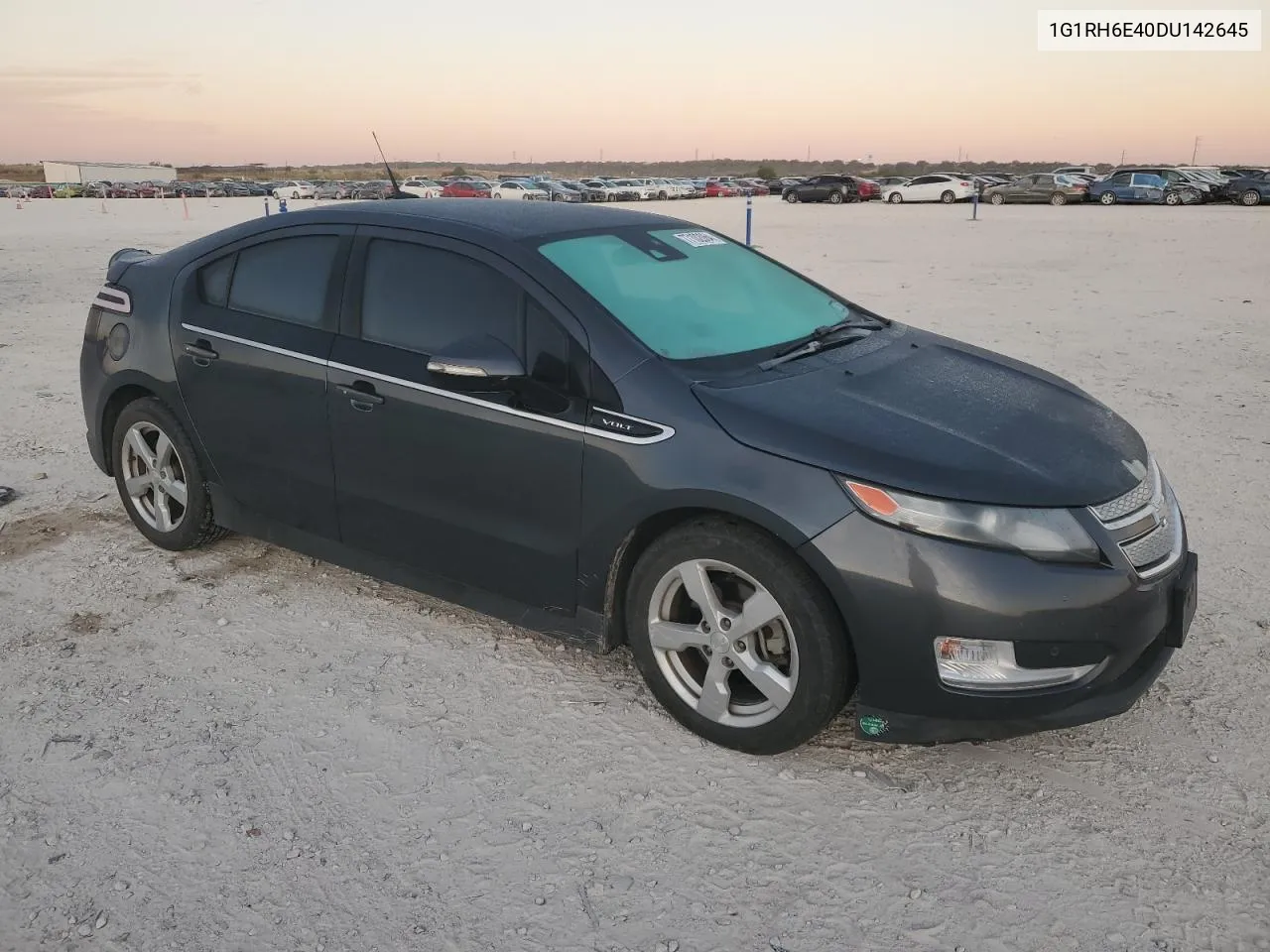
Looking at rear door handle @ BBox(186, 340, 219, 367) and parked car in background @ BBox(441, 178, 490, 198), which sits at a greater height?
parked car in background @ BBox(441, 178, 490, 198)

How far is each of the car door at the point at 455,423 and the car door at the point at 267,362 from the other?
0.39ft

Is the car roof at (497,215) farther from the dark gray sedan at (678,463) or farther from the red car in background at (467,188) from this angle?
the red car in background at (467,188)

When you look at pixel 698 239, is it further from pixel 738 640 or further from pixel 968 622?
pixel 968 622

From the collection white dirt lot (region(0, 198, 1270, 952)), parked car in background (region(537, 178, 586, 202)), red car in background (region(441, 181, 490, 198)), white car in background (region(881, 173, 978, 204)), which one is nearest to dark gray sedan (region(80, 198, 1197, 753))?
white dirt lot (region(0, 198, 1270, 952))

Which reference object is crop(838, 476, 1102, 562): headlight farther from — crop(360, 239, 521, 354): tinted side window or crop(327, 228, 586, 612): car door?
crop(360, 239, 521, 354): tinted side window

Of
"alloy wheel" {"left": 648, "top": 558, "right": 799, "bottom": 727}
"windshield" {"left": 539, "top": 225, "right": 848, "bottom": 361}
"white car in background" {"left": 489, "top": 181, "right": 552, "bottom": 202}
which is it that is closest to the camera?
"alloy wheel" {"left": 648, "top": 558, "right": 799, "bottom": 727}

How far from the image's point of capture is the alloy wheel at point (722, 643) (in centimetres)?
307

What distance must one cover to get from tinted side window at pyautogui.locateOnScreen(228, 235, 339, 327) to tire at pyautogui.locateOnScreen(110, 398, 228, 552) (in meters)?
0.71

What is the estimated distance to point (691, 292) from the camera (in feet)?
12.4

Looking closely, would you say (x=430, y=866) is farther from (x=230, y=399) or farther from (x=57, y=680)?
(x=230, y=399)

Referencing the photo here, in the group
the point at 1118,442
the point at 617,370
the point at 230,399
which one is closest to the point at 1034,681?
the point at 1118,442

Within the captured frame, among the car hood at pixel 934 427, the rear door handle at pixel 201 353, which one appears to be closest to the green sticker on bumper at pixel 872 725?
the car hood at pixel 934 427

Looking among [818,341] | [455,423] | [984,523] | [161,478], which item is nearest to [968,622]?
[984,523]

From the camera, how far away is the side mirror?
3.25 m
